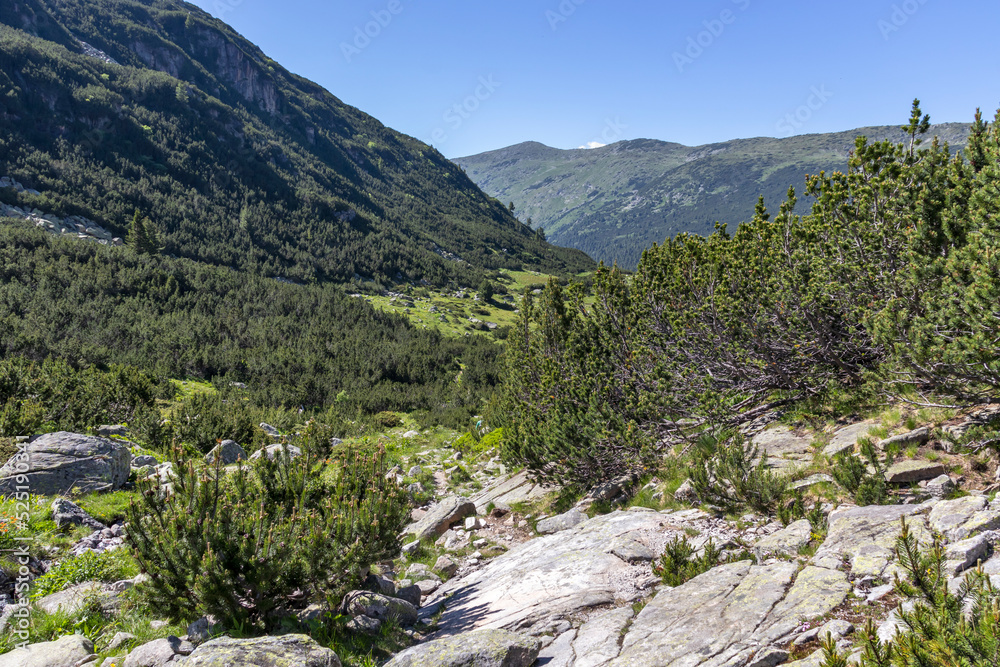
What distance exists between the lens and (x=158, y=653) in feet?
13.2

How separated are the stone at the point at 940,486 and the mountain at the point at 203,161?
6687 centimetres

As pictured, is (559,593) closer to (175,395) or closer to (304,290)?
(175,395)

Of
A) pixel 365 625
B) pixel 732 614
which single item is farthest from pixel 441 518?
pixel 732 614

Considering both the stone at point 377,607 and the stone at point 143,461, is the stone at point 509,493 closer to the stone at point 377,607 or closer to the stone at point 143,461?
the stone at point 377,607

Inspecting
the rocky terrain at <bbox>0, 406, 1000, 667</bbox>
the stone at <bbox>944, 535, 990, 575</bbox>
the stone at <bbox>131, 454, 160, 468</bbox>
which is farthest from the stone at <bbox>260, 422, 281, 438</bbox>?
the stone at <bbox>944, 535, 990, 575</bbox>

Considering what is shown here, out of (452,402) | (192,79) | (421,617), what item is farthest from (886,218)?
(192,79)

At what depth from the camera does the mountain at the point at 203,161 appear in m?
61.3

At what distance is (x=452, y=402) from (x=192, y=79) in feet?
442

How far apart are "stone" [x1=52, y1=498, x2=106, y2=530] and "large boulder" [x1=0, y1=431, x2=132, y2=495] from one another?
0.89 metres

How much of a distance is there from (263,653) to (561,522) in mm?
5921

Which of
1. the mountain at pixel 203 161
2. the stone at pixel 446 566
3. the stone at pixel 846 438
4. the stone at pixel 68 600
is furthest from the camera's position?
the mountain at pixel 203 161

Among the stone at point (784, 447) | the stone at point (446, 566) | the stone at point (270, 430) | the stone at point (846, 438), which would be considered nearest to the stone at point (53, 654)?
the stone at point (446, 566)

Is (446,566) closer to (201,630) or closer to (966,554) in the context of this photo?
(201,630)

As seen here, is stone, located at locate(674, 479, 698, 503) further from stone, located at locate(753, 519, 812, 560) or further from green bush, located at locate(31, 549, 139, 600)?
green bush, located at locate(31, 549, 139, 600)
